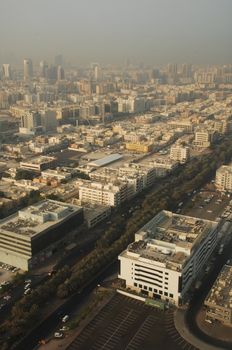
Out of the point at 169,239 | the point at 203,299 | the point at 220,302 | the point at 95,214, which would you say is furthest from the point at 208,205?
the point at 220,302

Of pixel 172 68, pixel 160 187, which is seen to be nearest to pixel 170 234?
pixel 160 187

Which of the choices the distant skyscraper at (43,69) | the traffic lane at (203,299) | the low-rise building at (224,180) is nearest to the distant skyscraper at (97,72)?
the distant skyscraper at (43,69)

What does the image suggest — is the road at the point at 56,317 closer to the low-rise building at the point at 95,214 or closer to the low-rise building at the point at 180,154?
the low-rise building at the point at 95,214

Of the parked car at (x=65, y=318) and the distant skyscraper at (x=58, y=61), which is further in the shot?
the distant skyscraper at (x=58, y=61)

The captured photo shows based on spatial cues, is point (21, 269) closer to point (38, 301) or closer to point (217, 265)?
point (38, 301)

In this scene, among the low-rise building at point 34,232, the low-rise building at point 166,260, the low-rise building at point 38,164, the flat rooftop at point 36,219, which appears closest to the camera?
the low-rise building at point 166,260

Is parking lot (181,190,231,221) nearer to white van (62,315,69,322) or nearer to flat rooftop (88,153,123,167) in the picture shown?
flat rooftop (88,153,123,167)

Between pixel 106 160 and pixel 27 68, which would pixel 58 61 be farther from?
pixel 106 160

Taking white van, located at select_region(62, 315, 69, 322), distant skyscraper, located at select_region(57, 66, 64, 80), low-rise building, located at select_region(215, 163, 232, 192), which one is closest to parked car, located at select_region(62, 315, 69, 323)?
white van, located at select_region(62, 315, 69, 322)
